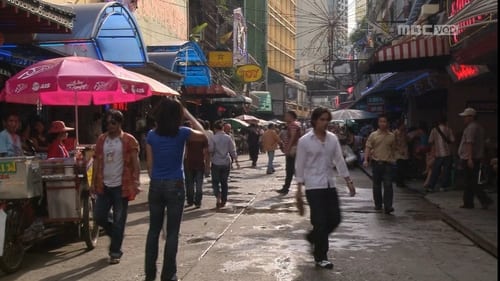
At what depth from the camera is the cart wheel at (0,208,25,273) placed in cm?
648

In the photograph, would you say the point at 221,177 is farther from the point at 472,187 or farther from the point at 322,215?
the point at 322,215

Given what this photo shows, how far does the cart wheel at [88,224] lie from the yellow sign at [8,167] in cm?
133

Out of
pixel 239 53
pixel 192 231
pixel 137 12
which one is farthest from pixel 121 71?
pixel 239 53

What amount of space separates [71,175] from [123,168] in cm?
83

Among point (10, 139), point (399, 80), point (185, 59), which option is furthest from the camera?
point (185, 59)

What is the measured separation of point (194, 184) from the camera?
12227 mm

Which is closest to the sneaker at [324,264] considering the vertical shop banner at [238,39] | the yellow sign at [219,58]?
the yellow sign at [219,58]

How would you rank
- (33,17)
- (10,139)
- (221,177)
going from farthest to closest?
(221,177) → (33,17) → (10,139)

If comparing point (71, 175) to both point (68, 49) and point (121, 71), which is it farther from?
point (68, 49)

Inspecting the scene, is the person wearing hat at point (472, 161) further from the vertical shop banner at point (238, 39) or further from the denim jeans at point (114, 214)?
the vertical shop banner at point (238, 39)

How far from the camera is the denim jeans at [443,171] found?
45.6ft

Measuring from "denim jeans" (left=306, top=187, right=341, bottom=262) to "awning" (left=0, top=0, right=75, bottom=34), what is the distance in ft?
15.6

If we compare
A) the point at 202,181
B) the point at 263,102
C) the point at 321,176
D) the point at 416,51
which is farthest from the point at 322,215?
the point at 263,102

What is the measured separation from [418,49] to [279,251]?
7640mm
